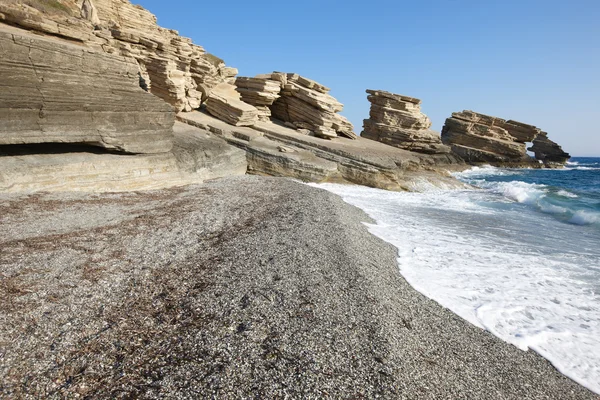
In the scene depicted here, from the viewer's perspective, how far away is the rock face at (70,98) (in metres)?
9.72

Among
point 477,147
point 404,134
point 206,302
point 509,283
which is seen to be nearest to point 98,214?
point 206,302

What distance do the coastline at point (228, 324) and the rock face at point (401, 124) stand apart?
29.0m

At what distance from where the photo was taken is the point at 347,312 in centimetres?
502

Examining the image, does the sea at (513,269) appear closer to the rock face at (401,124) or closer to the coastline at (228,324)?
the coastline at (228,324)

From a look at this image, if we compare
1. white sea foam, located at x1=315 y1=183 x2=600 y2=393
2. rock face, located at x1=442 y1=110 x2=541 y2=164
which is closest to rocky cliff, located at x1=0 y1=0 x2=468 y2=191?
white sea foam, located at x1=315 y1=183 x2=600 y2=393

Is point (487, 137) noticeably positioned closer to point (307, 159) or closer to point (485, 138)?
point (485, 138)

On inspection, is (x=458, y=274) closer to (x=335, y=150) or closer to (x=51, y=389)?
(x=51, y=389)

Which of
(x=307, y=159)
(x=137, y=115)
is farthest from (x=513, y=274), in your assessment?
(x=307, y=159)

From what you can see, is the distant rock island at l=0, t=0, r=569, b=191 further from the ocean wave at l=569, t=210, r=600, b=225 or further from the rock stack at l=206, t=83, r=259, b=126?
the ocean wave at l=569, t=210, r=600, b=225

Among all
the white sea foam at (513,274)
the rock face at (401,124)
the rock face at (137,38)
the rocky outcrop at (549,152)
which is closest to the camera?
the white sea foam at (513,274)

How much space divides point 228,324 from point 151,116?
1173 centimetres

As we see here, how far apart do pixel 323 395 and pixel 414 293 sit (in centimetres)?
344

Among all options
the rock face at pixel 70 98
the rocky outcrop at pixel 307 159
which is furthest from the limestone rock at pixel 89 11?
the rock face at pixel 70 98

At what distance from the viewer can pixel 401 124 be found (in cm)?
3584
